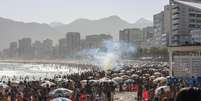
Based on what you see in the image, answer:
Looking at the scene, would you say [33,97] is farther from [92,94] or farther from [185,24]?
[185,24]

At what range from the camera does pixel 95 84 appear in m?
29.5

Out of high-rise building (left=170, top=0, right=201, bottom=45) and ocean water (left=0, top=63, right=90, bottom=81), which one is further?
high-rise building (left=170, top=0, right=201, bottom=45)

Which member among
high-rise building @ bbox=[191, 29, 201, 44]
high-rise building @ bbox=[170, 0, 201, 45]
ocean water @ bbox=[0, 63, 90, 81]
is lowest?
ocean water @ bbox=[0, 63, 90, 81]

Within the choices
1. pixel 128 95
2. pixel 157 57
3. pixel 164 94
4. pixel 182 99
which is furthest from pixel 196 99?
pixel 157 57

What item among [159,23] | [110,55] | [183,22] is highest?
[159,23]

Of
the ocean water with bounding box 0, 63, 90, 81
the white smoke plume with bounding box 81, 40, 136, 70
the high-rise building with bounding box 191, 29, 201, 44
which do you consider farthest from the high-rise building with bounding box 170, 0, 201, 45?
the ocean water with bounding box 0, 63, 90, 81

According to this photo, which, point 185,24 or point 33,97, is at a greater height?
point 185,24

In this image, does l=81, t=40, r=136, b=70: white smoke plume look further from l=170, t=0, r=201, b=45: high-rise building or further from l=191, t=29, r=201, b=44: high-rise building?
l=191, t=29, r=201, b=44: high-rise building

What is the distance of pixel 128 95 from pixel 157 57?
326ft

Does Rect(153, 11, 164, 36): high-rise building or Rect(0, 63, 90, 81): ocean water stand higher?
Rect(153, 11, 164, 36): high-rise building

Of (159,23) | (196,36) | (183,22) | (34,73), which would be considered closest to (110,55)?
(196,36)

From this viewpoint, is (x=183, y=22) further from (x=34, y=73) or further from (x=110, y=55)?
(x=34, y=73)

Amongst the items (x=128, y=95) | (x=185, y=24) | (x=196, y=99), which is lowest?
(x=128, y=95)

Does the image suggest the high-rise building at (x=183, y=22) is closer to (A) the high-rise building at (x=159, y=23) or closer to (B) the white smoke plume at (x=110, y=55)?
(B) the white smoke plume at (x=110, y=55)
